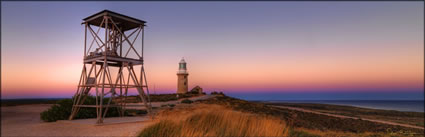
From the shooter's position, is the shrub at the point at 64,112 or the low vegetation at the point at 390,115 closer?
the shrub at the point at 64,112

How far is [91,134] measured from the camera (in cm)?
704

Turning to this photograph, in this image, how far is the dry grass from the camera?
20.5 feet

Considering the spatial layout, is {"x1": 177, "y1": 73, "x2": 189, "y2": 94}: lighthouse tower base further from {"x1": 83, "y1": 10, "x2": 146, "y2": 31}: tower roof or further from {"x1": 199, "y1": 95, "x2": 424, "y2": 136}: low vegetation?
{"x1": 83, "y1": 10, "x2": 146, "y2": 31}: tower roof

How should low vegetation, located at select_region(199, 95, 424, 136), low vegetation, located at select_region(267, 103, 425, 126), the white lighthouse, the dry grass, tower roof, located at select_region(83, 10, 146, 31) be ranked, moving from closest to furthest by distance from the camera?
1. the dry grass
2. tower roof, located at select_region(83, 10, 146, 31)
3. low vegetation, located at select_region(199, 95, 424, 136)
4. low vegetation, located at select_region(267, 103, 425, 126)
5. the white lighthouse

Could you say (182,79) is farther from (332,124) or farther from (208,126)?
(208,126)

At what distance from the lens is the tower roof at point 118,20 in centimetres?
1052

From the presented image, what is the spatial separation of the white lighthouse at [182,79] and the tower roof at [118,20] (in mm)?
21230

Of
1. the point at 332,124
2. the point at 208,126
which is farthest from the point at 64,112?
the point at 332,124

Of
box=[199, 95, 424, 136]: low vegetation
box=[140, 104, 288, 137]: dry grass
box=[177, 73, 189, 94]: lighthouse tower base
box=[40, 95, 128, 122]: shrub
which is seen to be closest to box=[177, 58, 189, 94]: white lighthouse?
box=[177, 73, 189, 94]: lighthouse tower base

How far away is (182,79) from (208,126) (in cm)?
2668

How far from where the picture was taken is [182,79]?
110 feet

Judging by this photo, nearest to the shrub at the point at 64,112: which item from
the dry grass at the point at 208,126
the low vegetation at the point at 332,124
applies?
the dry grass at the point at 208,126

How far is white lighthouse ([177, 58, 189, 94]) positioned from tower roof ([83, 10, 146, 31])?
21230mm

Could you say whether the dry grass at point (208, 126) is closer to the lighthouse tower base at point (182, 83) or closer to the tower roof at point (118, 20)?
the tower roof at point (118, 20)
